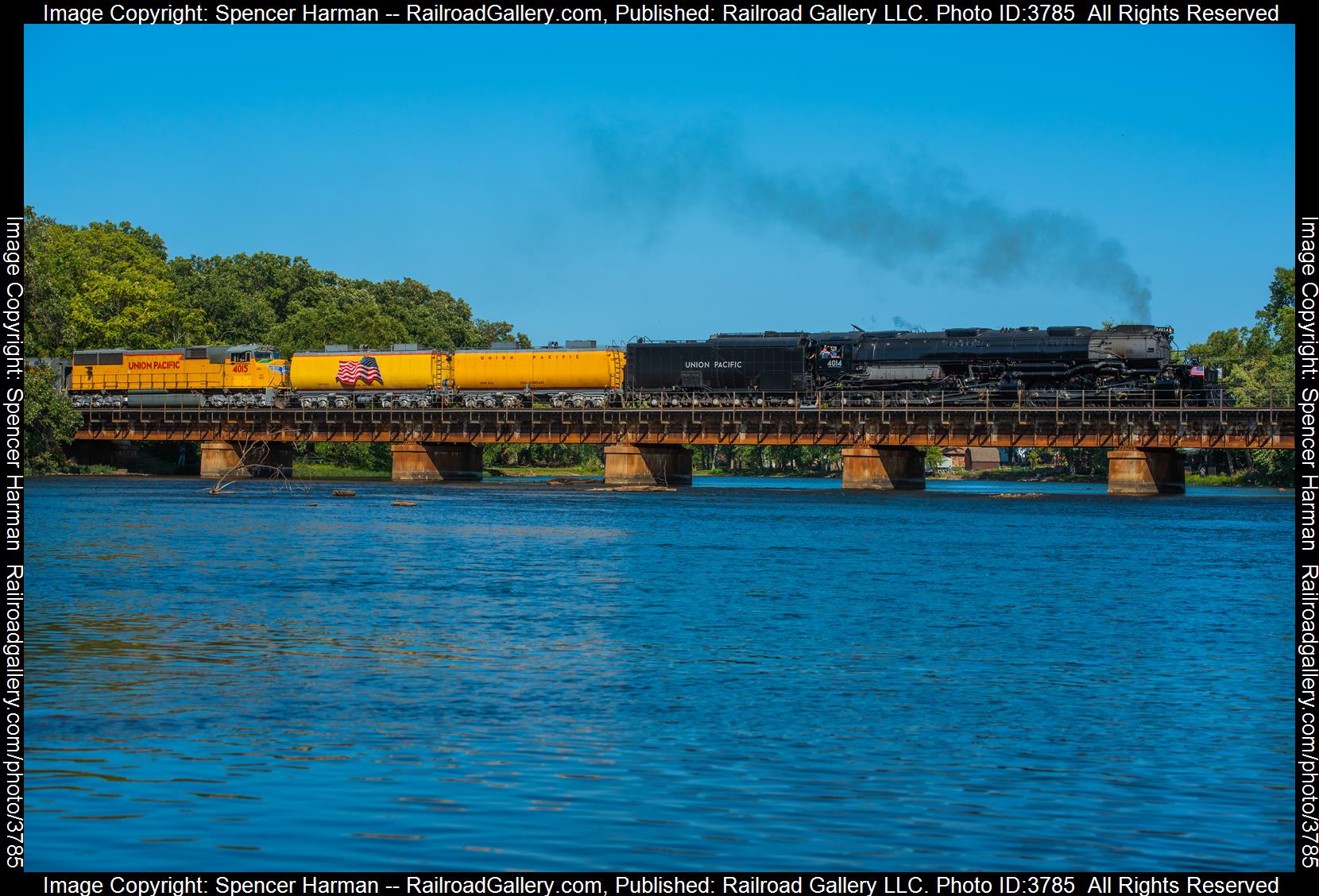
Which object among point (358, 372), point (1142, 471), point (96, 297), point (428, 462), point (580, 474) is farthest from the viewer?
point (580, 474)

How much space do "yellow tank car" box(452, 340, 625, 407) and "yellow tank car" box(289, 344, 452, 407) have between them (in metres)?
2.02

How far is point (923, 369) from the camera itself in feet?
292

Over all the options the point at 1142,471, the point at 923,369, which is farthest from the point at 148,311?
the point at 1142,471

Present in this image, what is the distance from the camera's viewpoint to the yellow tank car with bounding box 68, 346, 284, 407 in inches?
4360

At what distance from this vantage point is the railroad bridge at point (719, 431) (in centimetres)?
8325

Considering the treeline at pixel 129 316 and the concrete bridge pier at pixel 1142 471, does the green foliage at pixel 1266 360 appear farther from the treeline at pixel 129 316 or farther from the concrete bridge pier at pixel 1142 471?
the treeline at pixel 129 316

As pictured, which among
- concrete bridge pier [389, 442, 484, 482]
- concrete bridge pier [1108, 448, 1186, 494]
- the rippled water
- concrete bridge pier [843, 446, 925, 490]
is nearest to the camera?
the rippled water

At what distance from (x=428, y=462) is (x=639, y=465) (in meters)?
17.5

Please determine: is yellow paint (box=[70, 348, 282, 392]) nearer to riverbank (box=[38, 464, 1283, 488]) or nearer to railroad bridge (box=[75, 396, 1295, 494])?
railroad bridge (box=[75, 396, 1295, 494])

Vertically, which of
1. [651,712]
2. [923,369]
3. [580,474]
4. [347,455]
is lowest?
[651,712]

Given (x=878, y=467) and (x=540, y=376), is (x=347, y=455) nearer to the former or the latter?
(x=540, y=376)

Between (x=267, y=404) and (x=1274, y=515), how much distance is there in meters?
72.0

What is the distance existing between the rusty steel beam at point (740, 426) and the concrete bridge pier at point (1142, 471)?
2.08 metres

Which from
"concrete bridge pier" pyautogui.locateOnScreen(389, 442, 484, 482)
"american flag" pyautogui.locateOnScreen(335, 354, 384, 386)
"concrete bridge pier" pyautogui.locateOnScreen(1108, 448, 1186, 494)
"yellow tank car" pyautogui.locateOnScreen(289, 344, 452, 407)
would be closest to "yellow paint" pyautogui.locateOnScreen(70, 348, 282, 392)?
"yellow tank car" pyautogui.locateOnScreen(289, 344, 452, 407)
